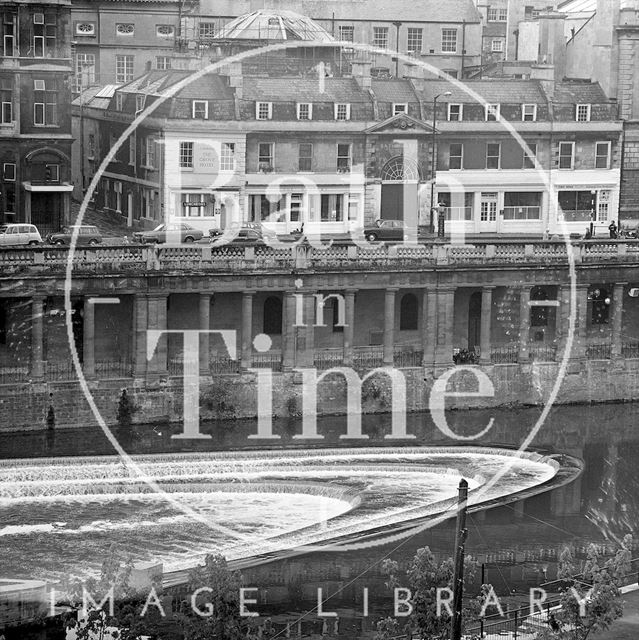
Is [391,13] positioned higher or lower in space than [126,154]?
higher

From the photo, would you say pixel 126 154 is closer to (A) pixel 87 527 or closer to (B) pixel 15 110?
(B) pixel 15 110

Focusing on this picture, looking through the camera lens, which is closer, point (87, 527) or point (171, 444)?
point (87, 527)

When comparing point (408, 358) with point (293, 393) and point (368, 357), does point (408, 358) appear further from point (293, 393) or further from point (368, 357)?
point (293, 393)

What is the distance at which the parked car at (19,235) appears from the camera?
9219cm

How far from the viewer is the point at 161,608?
5406 cm

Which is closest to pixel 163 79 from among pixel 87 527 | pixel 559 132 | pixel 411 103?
pixel 411 103

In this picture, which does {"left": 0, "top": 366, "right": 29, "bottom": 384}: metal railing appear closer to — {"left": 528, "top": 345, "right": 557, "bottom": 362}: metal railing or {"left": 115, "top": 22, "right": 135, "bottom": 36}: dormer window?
{"left": 528, "top": 345, "right": 557, "bottom": 362}: metal railing

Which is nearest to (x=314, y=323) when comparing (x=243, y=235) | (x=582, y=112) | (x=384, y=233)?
(x=243, y=235)

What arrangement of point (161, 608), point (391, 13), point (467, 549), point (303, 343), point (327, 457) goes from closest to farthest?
point (161, 608) → point (467, 549) → point (327, 457) → point (303, 343) → point (391, 13)

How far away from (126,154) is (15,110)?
8669mm

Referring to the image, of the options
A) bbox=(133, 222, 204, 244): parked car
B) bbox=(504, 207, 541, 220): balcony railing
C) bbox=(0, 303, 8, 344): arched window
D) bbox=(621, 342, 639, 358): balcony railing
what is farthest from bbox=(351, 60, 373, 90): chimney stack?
bbox=(0, 303, 8, 344): arched window

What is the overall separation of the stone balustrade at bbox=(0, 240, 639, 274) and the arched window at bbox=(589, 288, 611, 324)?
2.62m

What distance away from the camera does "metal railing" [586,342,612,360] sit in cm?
9125

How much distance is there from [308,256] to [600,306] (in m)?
16.9
